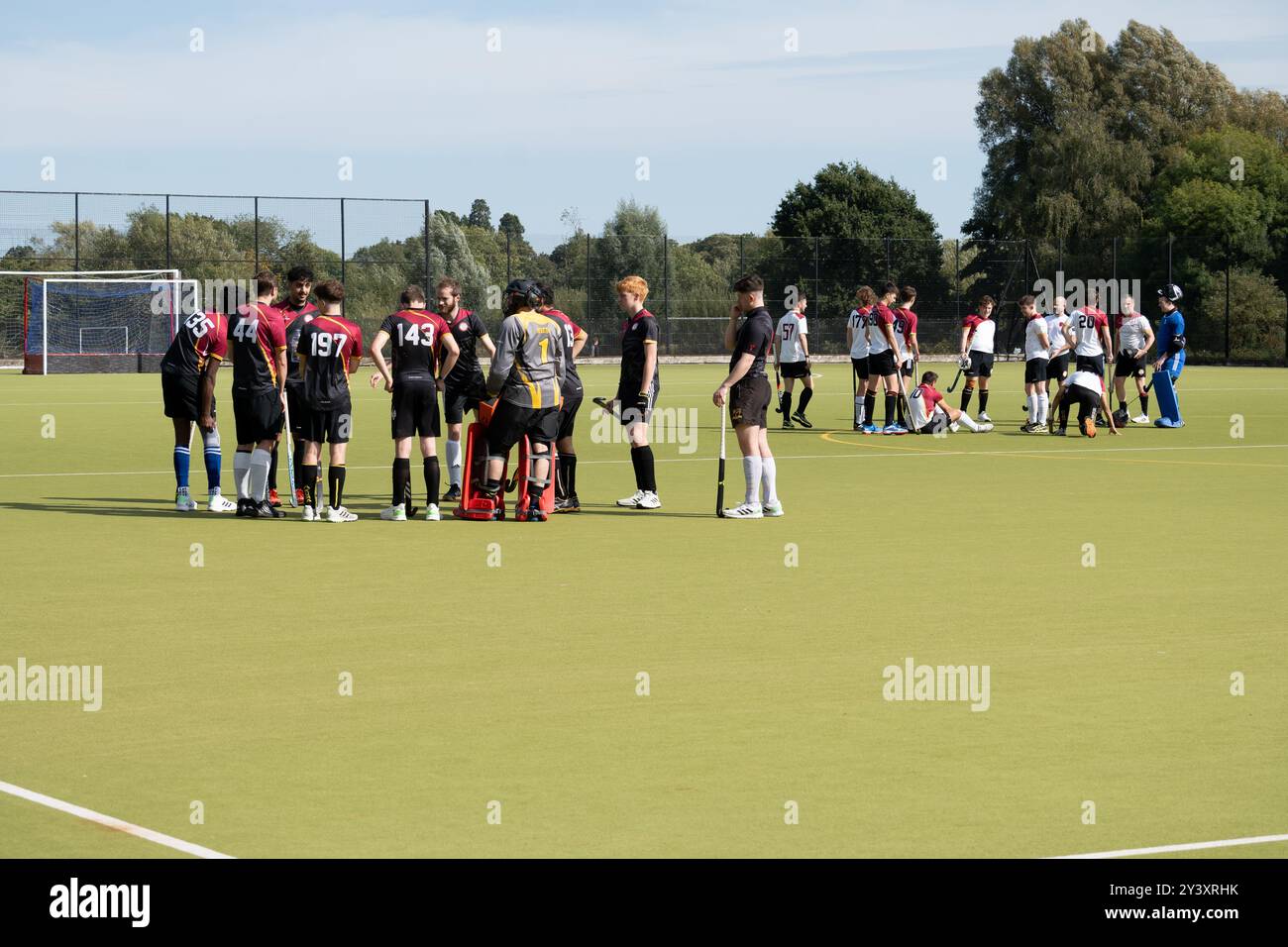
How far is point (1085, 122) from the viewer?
7800 centimetres

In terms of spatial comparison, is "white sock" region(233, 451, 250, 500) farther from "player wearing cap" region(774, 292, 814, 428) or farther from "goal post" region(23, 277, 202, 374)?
"goal post" region(23, 277, 202, 374)

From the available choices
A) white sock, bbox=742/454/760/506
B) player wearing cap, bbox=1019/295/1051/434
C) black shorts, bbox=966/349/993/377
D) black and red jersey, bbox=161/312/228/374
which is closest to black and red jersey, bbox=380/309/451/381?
black and red jersey, bbox=161/312/228/374

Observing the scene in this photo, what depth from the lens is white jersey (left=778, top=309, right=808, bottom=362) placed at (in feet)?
85.4

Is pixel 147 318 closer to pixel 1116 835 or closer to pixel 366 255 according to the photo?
pixel 366 255

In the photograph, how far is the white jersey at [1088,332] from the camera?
84.9 ft

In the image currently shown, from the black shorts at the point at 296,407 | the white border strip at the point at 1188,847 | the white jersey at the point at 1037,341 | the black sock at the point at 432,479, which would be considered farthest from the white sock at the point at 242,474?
the white jersey at the point at 1037,341

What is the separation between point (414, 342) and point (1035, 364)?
44.2 feet

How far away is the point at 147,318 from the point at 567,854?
166 ft

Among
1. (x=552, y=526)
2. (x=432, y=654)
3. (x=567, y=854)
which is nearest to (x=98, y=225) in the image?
(x=552, y=526)

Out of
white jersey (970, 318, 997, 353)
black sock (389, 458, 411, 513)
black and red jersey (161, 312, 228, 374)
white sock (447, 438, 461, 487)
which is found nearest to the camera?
black sock (389, 458, 411, 513)

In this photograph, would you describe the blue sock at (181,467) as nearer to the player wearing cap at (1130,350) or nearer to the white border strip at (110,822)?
the white border strip at (110,822)

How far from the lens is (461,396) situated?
647 inches

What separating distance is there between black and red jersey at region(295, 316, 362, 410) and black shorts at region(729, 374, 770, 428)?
128 inches

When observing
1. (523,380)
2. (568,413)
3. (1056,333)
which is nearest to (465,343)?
(568,413)
